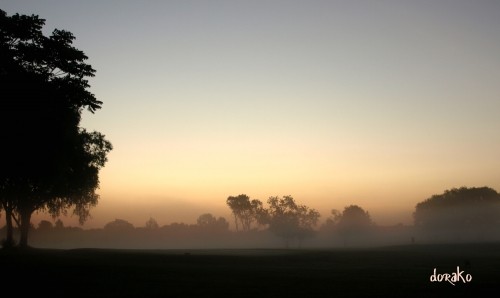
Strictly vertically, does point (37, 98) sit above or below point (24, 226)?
above

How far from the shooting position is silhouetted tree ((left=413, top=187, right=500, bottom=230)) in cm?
17025

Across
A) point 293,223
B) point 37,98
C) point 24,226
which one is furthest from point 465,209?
point 37,98

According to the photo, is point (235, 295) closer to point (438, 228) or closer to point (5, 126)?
point (5, 126)

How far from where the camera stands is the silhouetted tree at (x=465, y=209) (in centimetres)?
17025

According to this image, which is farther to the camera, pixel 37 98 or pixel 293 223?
pixel 293 223

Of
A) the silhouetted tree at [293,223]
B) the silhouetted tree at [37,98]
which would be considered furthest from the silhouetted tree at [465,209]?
the silhouetted tree at [37,98]

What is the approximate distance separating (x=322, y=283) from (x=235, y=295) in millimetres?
7248

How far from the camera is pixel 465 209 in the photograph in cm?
17325

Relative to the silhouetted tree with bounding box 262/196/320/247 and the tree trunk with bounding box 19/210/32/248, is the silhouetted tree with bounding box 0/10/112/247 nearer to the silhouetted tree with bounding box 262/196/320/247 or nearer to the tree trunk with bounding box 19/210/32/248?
the tree trunk with bounding box 19/210/32/248

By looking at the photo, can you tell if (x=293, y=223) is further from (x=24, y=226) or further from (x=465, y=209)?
A: (x=24, y=226)

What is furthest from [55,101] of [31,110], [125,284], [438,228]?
[438,228]

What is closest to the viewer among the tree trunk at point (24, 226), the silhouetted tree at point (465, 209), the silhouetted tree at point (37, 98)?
the silhouetted tree at point (37, 98)

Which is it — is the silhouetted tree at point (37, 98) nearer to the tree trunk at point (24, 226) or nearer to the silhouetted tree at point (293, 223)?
the tree trunk at point (24, 226)

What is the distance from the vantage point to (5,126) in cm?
3294
